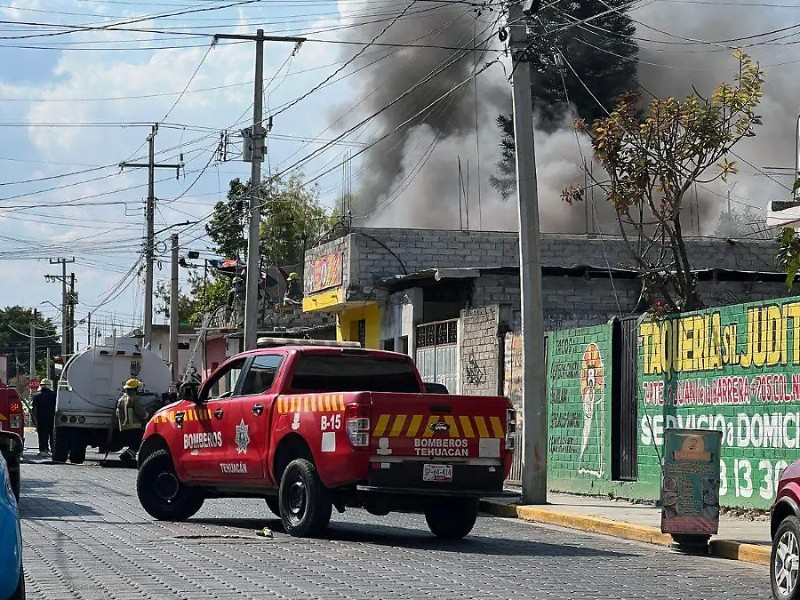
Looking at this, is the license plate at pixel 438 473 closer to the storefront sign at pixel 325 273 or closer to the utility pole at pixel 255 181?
the storefront sign at pixel 325 273

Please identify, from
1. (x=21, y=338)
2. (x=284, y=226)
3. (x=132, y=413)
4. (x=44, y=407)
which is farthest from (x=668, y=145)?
(x=21, y=338)

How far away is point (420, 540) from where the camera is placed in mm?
14805

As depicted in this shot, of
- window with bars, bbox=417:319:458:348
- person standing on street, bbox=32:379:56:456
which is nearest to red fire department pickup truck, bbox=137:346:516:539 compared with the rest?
window with bars, bbox=417:319:458:348

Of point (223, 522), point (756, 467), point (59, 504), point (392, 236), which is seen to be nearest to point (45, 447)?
point (392, 236)

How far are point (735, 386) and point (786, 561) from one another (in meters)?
7.57

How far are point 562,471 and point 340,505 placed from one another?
27.3 ft

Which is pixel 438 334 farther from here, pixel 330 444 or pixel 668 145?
pixel 330 444

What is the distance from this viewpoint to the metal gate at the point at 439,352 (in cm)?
2681

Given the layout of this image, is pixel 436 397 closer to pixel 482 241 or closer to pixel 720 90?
pixel 720 90

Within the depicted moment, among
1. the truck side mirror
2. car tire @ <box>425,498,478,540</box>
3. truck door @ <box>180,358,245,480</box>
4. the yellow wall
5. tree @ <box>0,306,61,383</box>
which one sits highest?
tree @ <box>0,306,61,383</box>

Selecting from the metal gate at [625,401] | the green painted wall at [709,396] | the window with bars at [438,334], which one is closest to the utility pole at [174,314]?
the window with bars at [438,334]

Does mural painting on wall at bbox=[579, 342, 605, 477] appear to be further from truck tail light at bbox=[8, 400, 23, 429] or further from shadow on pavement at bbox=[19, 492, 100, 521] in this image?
truck tail light at bbox=[8, 400, 23, 429]

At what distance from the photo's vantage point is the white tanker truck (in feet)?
103

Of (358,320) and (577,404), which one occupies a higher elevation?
(358,320)
